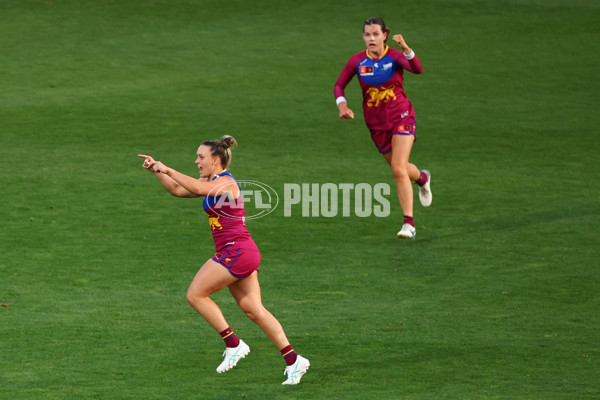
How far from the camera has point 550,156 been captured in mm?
14305

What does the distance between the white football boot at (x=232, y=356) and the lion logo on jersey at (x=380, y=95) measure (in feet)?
13.0

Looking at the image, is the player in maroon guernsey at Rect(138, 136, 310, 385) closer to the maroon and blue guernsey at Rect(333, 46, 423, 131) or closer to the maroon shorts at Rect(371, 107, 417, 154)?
the maroon and blue guernsey at Rect(333, 46, 423, 131)

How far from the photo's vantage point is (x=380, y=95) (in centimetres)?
1019

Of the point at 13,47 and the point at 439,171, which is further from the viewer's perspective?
the point at 13,47

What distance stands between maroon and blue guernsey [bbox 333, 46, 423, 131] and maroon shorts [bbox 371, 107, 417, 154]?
0.16ft

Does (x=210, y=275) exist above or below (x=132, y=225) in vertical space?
above

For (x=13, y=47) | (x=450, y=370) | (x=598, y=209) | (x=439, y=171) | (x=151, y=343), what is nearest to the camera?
(x=450, y=370)

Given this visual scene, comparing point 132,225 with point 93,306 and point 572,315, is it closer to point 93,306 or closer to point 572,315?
point 93,306

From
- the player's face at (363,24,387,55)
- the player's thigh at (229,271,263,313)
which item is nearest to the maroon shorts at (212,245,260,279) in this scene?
the player's thigh at (229,271,263,313)

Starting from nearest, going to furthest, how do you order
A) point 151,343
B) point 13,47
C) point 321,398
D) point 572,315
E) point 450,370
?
point 321,398, point 450,370, point 151,343, point 572,315, point 13,47

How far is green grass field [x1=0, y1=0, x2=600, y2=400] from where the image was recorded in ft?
23.3

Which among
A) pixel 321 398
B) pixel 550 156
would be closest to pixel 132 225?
pixel 321 398

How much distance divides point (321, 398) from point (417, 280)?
9.80 ft

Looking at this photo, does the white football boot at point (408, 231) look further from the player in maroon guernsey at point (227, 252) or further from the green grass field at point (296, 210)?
the player in maroon guernsey at point (227, 252)
